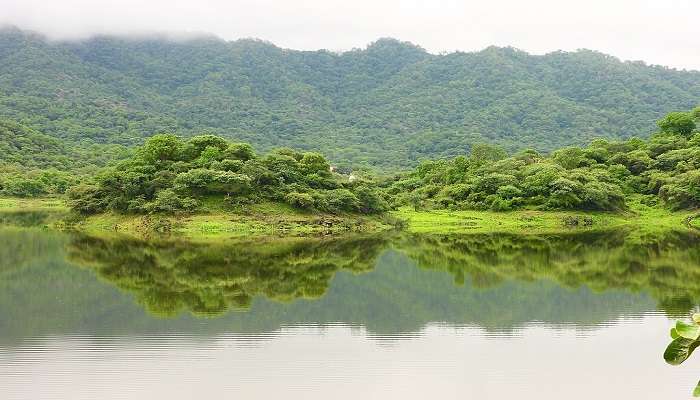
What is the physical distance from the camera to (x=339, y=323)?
18.1 meters

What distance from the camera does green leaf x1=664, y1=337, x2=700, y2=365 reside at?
3.88 metres

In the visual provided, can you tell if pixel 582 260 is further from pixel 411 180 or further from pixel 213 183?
pixel 411 180

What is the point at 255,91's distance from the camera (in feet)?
563

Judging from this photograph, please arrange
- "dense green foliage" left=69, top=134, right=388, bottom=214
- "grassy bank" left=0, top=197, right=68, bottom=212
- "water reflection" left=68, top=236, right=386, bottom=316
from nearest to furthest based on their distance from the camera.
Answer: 1. "water reflection" left=68, top=236, right=386, bottom=316
2. "dense green foliage" left=69, top=134, right=388, bottom=214
3. "grassy bank" left=0, top=197, right=68, bottom=212

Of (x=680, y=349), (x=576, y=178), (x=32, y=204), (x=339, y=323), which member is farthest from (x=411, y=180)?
(x=680, y=349)

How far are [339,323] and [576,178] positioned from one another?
40.9 m

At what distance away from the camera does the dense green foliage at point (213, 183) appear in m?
43.3

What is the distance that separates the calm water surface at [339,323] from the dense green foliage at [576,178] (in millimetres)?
19711

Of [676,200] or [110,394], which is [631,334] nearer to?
[110,394]

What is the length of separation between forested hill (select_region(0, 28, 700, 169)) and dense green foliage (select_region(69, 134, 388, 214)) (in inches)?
2813

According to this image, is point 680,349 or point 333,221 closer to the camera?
point 680,349

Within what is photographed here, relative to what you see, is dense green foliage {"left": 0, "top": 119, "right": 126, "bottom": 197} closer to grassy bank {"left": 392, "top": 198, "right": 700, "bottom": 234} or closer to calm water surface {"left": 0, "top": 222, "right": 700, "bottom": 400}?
grassy bank {"left": 392, "top": 198, "right": 700, "bottom": 234}

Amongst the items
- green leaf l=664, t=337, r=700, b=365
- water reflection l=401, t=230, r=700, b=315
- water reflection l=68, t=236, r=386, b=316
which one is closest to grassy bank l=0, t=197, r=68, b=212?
water reflection l=68, t=236, r=386, b=316

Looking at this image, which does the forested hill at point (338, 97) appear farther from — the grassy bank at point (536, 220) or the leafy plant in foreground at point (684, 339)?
the leafy plant in foreground at point (684, 339)
